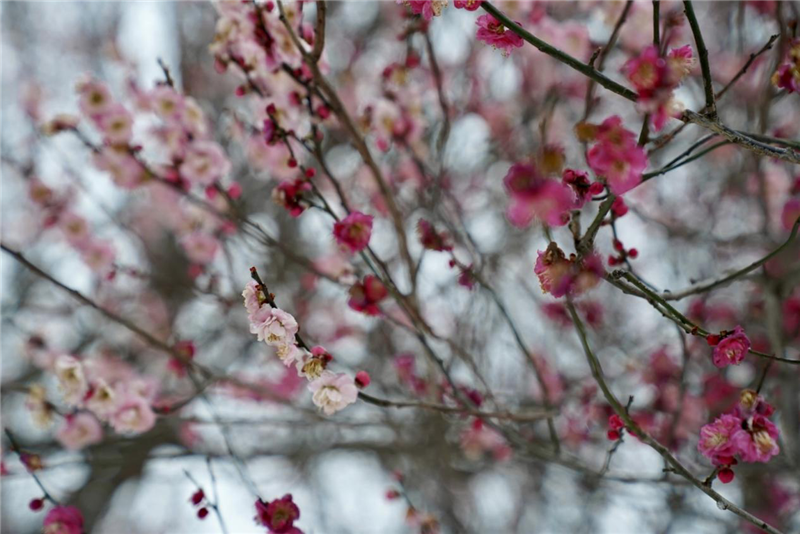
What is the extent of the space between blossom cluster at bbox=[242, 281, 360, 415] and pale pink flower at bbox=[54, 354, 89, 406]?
43.9 inches

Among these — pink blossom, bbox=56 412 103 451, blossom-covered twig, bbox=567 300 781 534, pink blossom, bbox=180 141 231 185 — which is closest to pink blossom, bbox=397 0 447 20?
blossom-covered twig, bbox=567 300 781 534

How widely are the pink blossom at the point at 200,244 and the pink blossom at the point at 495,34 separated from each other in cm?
238

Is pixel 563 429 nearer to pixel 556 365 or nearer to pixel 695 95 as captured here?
pixel 556 365

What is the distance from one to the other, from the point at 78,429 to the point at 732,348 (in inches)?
100.0

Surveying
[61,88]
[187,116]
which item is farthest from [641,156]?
[61,88]

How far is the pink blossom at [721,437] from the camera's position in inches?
65.7

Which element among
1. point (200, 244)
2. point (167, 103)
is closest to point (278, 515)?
point (167, 103)

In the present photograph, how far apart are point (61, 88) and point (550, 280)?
24.2 ft

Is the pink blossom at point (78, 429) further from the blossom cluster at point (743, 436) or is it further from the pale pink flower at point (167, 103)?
the blossom cluster at point (743, 436)

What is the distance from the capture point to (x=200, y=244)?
356 centimetres

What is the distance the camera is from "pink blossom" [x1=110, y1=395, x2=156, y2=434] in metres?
2.48

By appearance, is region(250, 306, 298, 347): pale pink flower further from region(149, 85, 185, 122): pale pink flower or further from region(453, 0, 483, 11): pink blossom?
region(149, 85, 185, 122): pale pink flower

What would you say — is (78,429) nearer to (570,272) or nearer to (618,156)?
(570,272)

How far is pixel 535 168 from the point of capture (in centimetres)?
113
